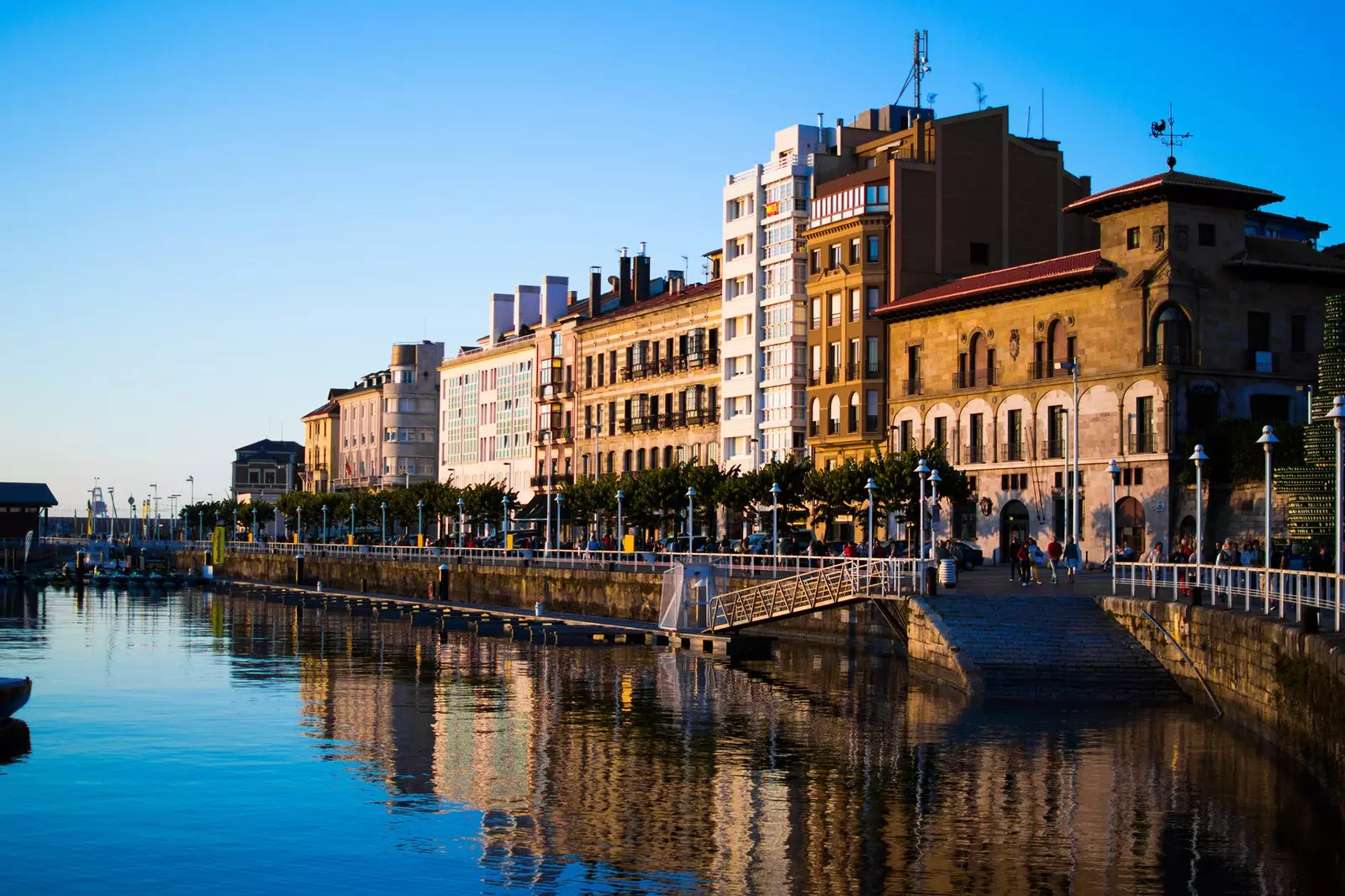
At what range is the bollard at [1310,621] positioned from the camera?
104 feet

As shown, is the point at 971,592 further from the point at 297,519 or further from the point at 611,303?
the point at 297,519

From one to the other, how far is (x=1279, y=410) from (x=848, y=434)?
2308cm

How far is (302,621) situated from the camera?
86.2 metres

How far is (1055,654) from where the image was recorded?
1801 inches

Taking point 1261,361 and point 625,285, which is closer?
point 1261,361

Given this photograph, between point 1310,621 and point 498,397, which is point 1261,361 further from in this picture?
point 498,397

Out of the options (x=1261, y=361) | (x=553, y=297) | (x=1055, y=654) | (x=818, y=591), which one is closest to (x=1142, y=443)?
(x=1261, y=361)

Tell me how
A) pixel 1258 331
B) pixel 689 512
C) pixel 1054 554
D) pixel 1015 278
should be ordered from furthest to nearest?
pixel 689 512
pixel 1015 278
pixel 1258 331
pixel 1054 554

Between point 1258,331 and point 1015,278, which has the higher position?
point 1015,278

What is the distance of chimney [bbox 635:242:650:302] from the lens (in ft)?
398

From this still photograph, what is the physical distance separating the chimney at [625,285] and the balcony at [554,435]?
31.9 feet

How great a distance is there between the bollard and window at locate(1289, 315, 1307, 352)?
145 feet

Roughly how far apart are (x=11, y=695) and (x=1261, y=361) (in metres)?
52.4

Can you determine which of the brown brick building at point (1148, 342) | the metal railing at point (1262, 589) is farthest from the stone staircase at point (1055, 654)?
the brown brick building at point (1148, 342)
